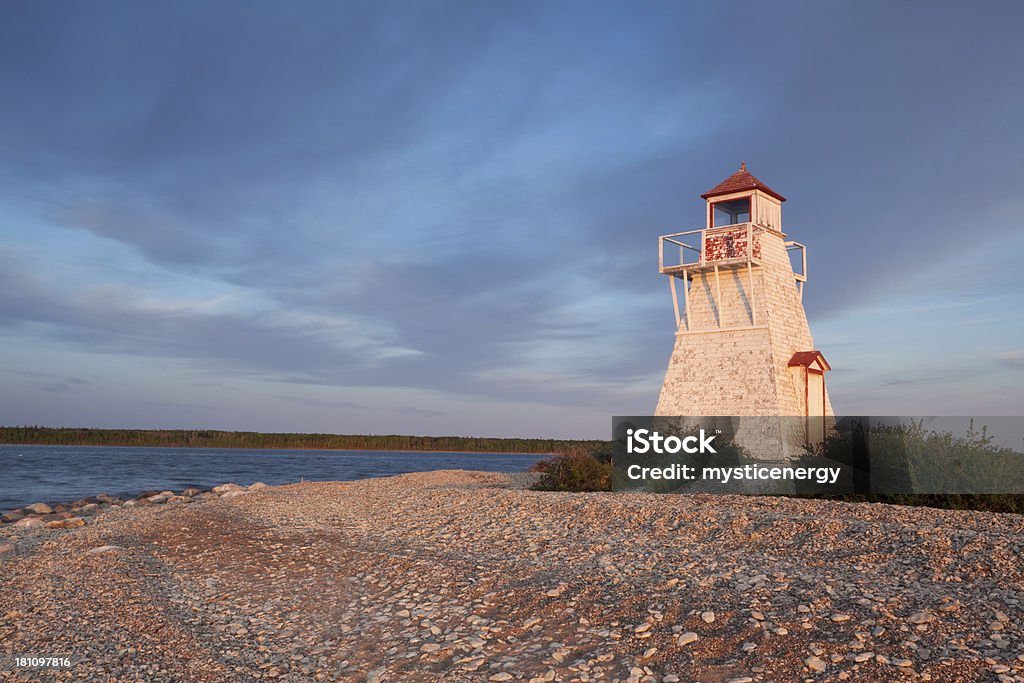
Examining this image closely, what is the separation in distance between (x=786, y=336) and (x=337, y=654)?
2121 centimetres

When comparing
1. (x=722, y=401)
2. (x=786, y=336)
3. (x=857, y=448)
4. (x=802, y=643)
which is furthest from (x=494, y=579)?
(x=786, y=336)

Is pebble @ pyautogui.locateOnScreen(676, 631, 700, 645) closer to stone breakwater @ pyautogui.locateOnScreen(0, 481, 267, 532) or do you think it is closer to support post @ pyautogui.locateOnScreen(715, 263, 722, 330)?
stone breakwater @ pyautogui.locateOnScreen(0, 481, 267, 532)

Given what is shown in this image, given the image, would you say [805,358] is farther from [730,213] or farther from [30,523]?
[30,523]

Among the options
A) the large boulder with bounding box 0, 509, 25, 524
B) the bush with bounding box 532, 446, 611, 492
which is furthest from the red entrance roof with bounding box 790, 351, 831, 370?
the large boulder with bounding box 0, 509, 25, 524

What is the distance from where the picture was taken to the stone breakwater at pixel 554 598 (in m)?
6.19

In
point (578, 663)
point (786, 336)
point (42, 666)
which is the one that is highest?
point (786, 336)

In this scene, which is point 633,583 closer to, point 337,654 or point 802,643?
point 802,643

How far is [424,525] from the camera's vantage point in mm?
13195

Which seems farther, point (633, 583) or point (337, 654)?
point (633, 583)

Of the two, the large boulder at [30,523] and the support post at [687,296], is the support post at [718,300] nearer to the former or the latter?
the support post at [687,296]

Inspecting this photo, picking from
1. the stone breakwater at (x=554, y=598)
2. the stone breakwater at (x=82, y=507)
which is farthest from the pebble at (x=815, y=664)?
the stone breakwater at (x=82, y=507)

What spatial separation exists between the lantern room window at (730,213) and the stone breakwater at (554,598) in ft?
51.0

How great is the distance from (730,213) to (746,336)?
488 centimetres

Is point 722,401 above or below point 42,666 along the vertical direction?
above
